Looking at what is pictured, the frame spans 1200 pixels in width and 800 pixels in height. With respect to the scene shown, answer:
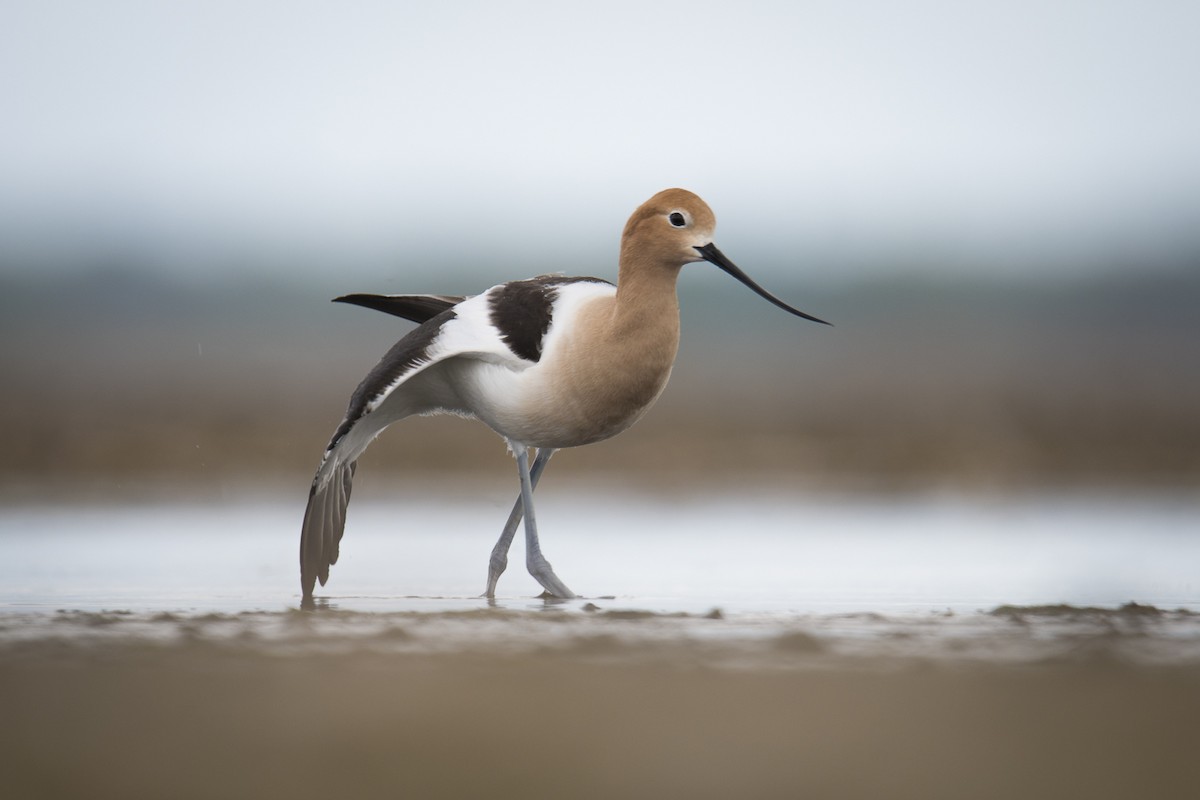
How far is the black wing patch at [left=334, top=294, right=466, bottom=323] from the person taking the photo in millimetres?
7363

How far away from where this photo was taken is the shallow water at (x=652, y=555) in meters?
6.16

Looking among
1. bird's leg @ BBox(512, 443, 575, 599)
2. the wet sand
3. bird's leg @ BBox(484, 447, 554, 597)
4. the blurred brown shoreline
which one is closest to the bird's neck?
bird's leg @ BBox(512, 443, 575, 599)

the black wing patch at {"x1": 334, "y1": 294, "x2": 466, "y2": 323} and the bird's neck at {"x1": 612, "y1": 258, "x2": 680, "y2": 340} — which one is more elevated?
the black wing patch at {"x1": 334, "y1": 294, "x2": 466, "y2": 323}

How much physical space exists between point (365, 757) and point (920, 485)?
11.4m

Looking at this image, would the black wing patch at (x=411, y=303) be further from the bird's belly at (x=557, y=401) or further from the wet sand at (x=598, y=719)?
the wet sand at (x=598, y=719)

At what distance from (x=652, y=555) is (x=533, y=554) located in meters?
1.94

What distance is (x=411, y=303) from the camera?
7.48 metres

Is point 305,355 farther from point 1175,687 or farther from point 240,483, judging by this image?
point 1175,687

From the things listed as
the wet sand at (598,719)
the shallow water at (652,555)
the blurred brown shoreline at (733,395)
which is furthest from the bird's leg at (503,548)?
the blurred brown shoreline at (733,395)

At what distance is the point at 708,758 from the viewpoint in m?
3.33

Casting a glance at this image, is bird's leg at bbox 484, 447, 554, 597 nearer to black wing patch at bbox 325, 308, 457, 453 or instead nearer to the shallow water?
the shallow water

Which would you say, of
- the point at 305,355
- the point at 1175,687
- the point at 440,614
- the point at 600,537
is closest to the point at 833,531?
the point at 600,537

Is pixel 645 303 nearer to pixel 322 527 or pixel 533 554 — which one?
pixel 533 554

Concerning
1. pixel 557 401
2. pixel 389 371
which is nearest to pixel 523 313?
pixel 557 401
